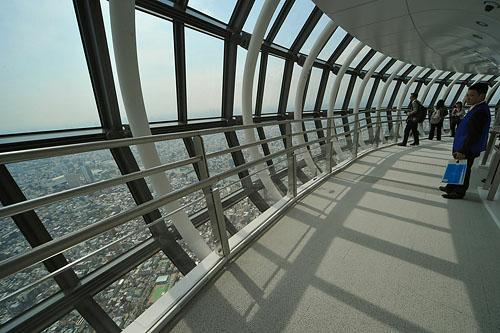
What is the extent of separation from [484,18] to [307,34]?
4138mm

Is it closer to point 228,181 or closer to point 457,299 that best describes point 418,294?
point 457,299

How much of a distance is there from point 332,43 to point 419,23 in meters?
4.22

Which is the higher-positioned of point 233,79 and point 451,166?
point 233,79

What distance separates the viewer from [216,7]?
14.8ft

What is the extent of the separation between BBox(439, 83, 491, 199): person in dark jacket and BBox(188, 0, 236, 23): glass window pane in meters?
4.38

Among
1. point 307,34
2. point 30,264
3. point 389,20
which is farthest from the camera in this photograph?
point 307,34

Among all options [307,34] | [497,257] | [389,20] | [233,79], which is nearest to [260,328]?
[497,257]

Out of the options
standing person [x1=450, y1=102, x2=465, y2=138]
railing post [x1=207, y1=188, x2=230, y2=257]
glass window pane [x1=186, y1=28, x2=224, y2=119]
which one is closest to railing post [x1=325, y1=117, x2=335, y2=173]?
railing post [x1=207, y1=188, x2=230, y2=257]

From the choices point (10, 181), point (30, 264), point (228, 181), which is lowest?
point (228, 181)

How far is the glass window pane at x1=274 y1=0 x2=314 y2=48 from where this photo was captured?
577cm

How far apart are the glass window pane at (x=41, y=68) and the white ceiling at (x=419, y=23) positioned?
345 cm

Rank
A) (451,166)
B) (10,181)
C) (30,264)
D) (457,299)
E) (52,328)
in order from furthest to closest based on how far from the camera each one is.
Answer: (451,166), (10,181), (52,328), (457,299), (30,264)

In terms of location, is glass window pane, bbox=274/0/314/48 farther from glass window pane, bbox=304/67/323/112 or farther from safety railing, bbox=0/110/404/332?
safety railing, bbox=0/110/404/332

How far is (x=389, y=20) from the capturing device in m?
3.85
